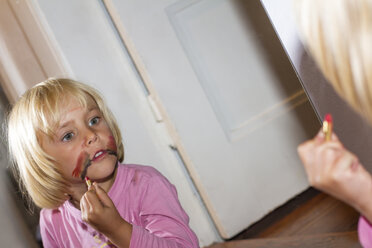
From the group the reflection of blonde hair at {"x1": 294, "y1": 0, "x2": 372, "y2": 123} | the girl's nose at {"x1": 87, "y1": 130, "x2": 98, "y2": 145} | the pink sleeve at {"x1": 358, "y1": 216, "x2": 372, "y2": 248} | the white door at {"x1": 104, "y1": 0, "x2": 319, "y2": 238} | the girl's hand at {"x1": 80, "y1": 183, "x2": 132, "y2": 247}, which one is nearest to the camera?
the reflection of blonde hair at {"x1": 294, "y1": 0, "x2": 372, "y2": 123}

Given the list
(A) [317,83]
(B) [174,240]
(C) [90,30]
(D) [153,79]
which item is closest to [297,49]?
(A) [317,83]

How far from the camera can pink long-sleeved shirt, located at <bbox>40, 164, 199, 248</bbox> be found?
96 centimetres

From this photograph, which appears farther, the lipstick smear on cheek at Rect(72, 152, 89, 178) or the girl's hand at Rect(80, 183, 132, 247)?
the lipstick smear on cheek at Rect(72, 152, 89, 178)

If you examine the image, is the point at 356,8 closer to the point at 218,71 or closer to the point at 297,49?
the point at 297,49

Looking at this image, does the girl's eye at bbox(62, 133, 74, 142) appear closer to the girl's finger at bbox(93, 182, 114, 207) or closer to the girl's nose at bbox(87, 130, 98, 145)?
the girl's nose at bbox(87, 130, 98, 145)

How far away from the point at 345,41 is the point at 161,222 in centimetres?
58

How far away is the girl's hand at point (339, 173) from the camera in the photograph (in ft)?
1.69

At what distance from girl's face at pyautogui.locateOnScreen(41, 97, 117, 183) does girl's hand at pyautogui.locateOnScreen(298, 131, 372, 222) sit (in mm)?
533

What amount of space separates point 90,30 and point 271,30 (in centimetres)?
49

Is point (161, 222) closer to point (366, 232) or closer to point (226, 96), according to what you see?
point (366, 232)

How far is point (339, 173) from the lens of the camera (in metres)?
0.51

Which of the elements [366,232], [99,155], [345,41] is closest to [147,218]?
[99,155]

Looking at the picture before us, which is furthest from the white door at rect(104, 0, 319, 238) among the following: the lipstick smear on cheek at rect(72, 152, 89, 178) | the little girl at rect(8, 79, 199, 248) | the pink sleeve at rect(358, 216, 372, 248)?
the pink sleeve at rect(358, 216, 372, 248)

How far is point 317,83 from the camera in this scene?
3.01ft
